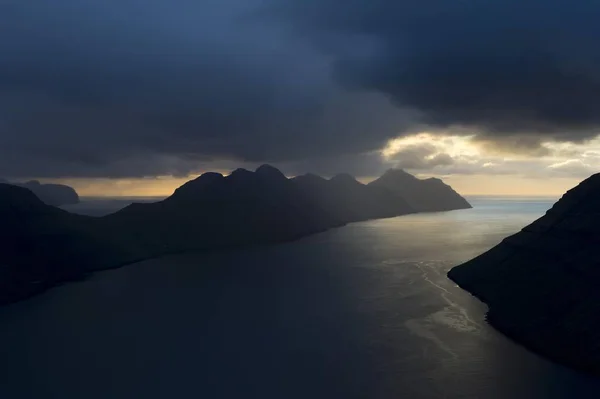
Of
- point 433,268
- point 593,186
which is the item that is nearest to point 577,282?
point 593,186

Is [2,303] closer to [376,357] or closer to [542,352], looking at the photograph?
[376,357]

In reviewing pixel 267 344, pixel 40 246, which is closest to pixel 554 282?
pixel 267 344

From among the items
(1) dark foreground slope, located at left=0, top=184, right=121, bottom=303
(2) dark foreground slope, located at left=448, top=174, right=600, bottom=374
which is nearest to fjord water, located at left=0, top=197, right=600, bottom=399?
(2) dark foreground slope, located at left=448, top=174, right=600, bottom=374

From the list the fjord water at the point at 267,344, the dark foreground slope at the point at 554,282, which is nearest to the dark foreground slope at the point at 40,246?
the fjord water at the point at 267,344

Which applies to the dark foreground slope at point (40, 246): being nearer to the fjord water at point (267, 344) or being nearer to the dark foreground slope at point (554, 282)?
the fjord water at point (267, 344)

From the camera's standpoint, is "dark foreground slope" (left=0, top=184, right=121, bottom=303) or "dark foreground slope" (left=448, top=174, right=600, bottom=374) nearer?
"dark foreground slope" (left=448, top=174, right=600, bottom=374)

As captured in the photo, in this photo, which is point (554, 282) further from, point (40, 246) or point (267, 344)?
point (40, 246)

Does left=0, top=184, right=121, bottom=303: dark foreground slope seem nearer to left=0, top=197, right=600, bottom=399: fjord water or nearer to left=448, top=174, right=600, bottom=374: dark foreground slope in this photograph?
left=0, top=197, right=600, bottom=399: fjord water
